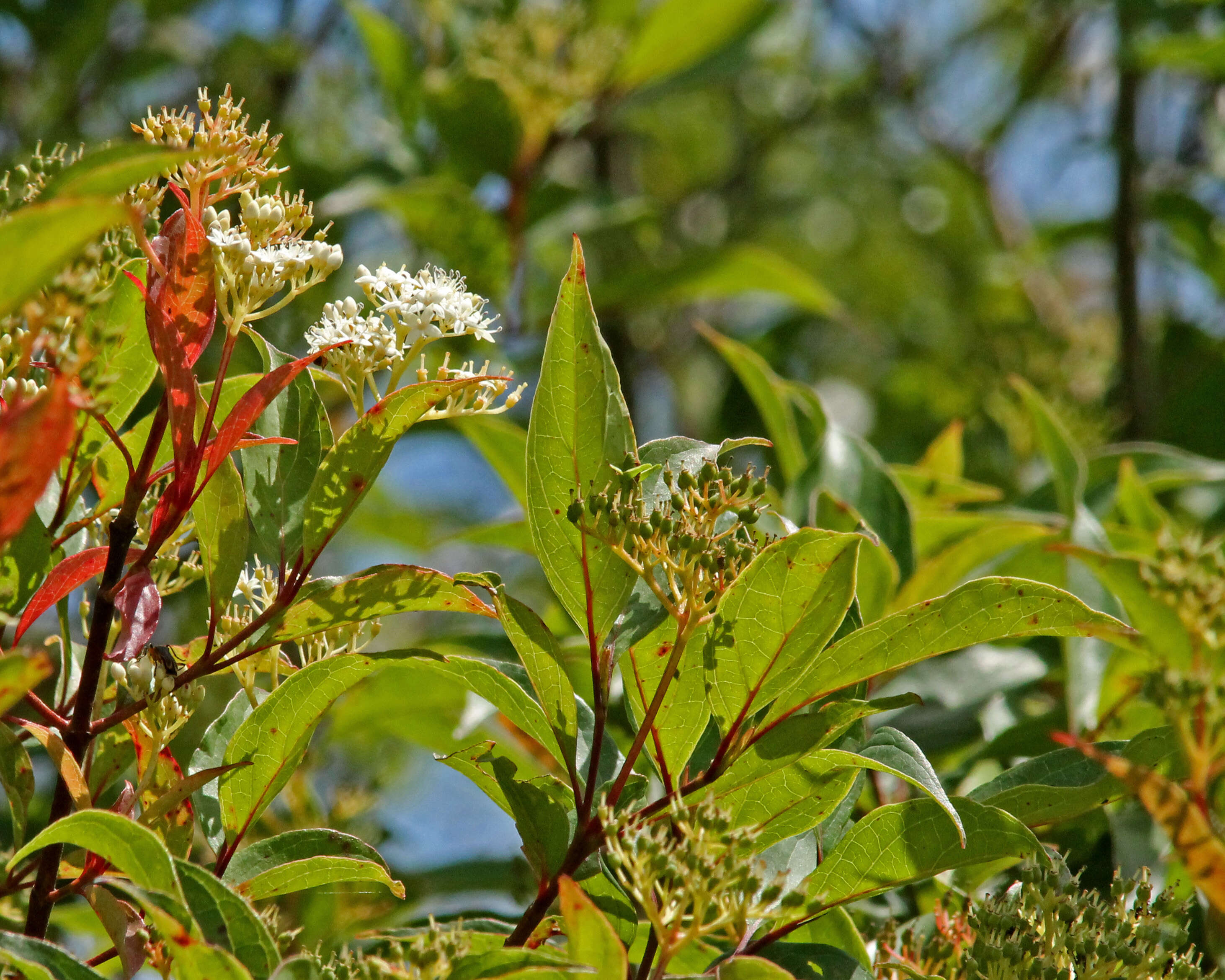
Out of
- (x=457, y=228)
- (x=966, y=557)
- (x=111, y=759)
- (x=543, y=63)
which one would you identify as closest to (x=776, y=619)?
(x=111, y=759)

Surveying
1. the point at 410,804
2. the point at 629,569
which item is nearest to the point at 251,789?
the point at 629,569

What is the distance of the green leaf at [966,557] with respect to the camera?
178cm

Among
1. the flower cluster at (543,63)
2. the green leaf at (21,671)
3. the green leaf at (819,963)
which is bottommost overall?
the green leaf at (819,963)

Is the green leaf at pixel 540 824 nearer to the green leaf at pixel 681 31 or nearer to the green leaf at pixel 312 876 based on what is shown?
the green leaf at pixel 312 876

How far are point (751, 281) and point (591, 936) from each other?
7.36ft

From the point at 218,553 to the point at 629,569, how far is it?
0.39m

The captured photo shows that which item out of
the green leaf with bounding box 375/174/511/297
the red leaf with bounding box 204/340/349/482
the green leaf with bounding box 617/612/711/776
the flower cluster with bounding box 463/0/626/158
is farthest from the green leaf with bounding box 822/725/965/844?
the flower cluster with bounding box 463/0/626/158

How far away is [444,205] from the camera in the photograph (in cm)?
273

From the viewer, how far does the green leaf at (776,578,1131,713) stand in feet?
3.57

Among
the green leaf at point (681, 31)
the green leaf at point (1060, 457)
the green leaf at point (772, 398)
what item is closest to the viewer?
the green leaf at point (1060, 457)

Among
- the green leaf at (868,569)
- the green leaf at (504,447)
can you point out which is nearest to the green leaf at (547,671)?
the green leaf at (868,569)

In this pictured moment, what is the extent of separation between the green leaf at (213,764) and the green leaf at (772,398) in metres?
1.07

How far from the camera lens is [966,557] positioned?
1833mm

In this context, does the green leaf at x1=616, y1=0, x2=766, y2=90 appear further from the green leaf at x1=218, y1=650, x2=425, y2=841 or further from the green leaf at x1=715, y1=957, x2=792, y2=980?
the green leaf at x1=715, y1=957, x2=792, y2=980
